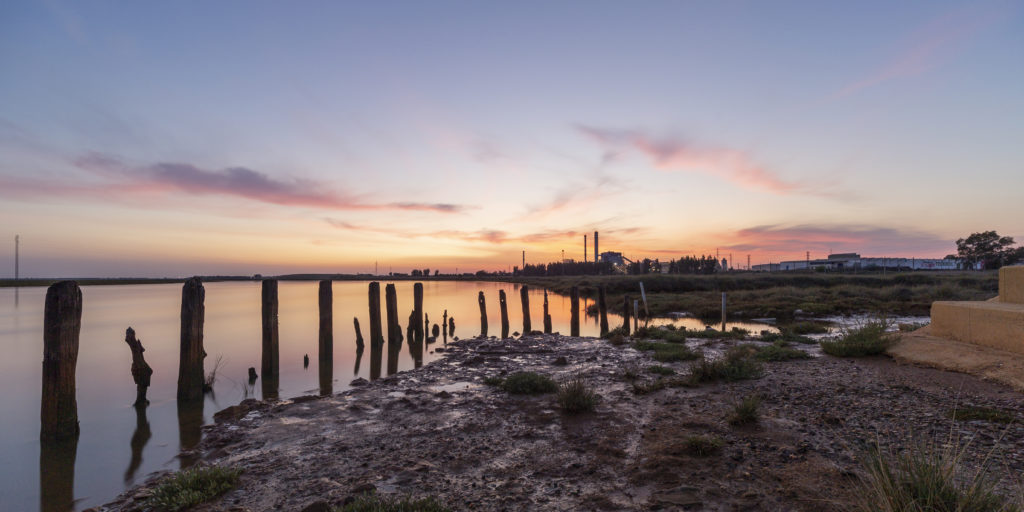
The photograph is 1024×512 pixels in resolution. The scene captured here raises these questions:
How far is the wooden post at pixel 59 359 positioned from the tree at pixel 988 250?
10504 centimetres

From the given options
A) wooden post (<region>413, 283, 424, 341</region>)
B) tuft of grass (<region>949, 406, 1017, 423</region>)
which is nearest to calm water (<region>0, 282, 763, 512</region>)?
wooden post (<region>413, 283, 424, 341</region>)

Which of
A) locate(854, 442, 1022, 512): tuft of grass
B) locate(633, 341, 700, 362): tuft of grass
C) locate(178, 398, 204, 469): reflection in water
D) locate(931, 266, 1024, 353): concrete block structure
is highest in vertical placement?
locate(931, 266, 1024, 353): concrete block structure

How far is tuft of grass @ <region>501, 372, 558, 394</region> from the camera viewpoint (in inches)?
344

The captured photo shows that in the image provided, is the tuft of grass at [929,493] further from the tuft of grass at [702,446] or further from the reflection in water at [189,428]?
the reflection in water at [189,428]

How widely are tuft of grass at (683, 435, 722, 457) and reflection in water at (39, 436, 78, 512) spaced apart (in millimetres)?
7720

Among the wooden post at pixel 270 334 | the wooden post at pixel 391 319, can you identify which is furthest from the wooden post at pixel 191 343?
the wooden post at pixel 391 319

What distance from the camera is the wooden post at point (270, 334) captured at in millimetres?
12445

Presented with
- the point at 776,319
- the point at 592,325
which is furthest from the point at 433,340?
the point at 776,319

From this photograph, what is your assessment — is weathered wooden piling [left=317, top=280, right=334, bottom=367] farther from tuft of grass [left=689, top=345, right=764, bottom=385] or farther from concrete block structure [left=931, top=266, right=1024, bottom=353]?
concrete block structure [left=931, top=266, right=1024, bottom=353]

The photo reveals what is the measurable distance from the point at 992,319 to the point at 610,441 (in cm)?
758

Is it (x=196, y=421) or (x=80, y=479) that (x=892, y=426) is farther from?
(x=196, y=421)

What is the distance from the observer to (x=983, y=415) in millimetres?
5531

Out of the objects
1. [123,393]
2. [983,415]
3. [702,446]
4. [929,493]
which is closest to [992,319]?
[983,415]

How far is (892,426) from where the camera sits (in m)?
5.50
